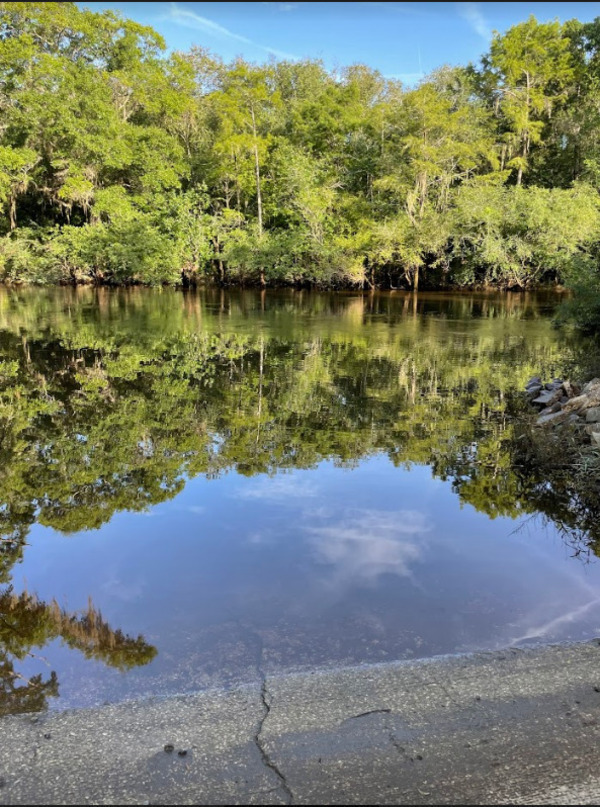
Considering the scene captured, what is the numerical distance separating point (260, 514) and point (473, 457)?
2.93m

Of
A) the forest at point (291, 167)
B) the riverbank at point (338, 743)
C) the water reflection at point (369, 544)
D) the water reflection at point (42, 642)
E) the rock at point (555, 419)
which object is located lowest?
the water reflection at point (42, 642)

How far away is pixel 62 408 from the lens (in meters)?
9.48

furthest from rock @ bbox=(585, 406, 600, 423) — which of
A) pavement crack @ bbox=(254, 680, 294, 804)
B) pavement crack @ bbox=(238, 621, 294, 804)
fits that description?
pavement crack @ bbox=(254, 680, 294, 804)

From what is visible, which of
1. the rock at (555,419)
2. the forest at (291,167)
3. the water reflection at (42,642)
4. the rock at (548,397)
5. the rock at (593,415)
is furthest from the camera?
the forest at (291,167)

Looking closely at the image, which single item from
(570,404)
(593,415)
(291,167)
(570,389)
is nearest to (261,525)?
(593,415)

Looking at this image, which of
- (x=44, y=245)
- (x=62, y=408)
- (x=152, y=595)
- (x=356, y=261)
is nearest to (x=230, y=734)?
(x=152, y=595)

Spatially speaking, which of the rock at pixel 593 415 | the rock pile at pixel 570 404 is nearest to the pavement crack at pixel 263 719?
the rock pile at pixel 570 404

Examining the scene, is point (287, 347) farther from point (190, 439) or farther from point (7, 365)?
point (190, 439)

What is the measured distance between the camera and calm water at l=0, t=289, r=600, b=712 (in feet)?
12.7

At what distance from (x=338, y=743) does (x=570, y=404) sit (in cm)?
614

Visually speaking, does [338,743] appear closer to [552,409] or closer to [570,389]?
[552,409]

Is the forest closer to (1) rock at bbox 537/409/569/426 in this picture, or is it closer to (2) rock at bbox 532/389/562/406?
(2) rock at bbox 532/389/562/406

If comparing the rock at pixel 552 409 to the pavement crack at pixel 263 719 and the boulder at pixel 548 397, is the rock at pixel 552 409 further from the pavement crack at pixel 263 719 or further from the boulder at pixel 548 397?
the pavement crack at pixel 263 719

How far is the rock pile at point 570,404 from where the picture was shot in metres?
7.08
